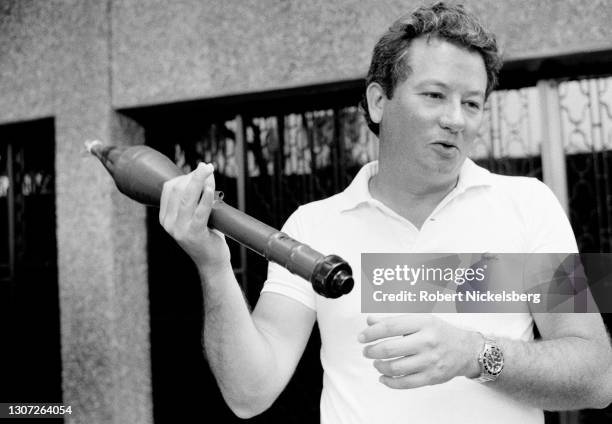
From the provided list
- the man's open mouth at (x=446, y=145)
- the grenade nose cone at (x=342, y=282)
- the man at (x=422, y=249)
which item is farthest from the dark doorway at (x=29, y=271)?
the grenade nose cone at (x=342, y=282)

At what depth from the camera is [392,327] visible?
122cm

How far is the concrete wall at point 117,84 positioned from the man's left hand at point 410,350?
1672mm

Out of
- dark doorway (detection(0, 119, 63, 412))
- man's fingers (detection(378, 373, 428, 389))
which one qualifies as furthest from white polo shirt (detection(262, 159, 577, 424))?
dark doorway (detection(0, 119, 63, 412))

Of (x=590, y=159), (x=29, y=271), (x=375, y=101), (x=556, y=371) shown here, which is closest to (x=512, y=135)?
(x=590, y=159)

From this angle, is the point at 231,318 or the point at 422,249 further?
the point at 422,249

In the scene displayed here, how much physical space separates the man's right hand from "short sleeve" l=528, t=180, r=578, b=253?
1.03m

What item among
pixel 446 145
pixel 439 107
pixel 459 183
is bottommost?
pixel 459 183

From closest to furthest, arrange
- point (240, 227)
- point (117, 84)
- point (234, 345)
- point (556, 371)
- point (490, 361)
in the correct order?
point (240, 227) < point (490, 361) < point (556, 371) < point (234, 345) < point (117, 84)

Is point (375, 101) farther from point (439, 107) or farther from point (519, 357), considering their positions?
point (519, 357)

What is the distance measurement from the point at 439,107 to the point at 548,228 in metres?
0.52

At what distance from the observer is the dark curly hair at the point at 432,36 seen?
1.89m

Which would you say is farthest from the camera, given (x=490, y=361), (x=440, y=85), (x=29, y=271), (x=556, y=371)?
(x=29, y=271)

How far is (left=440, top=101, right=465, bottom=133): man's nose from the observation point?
5.88 feet

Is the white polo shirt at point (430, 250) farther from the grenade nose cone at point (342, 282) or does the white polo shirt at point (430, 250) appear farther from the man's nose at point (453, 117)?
the grenade nose cone at point (342, 282)
